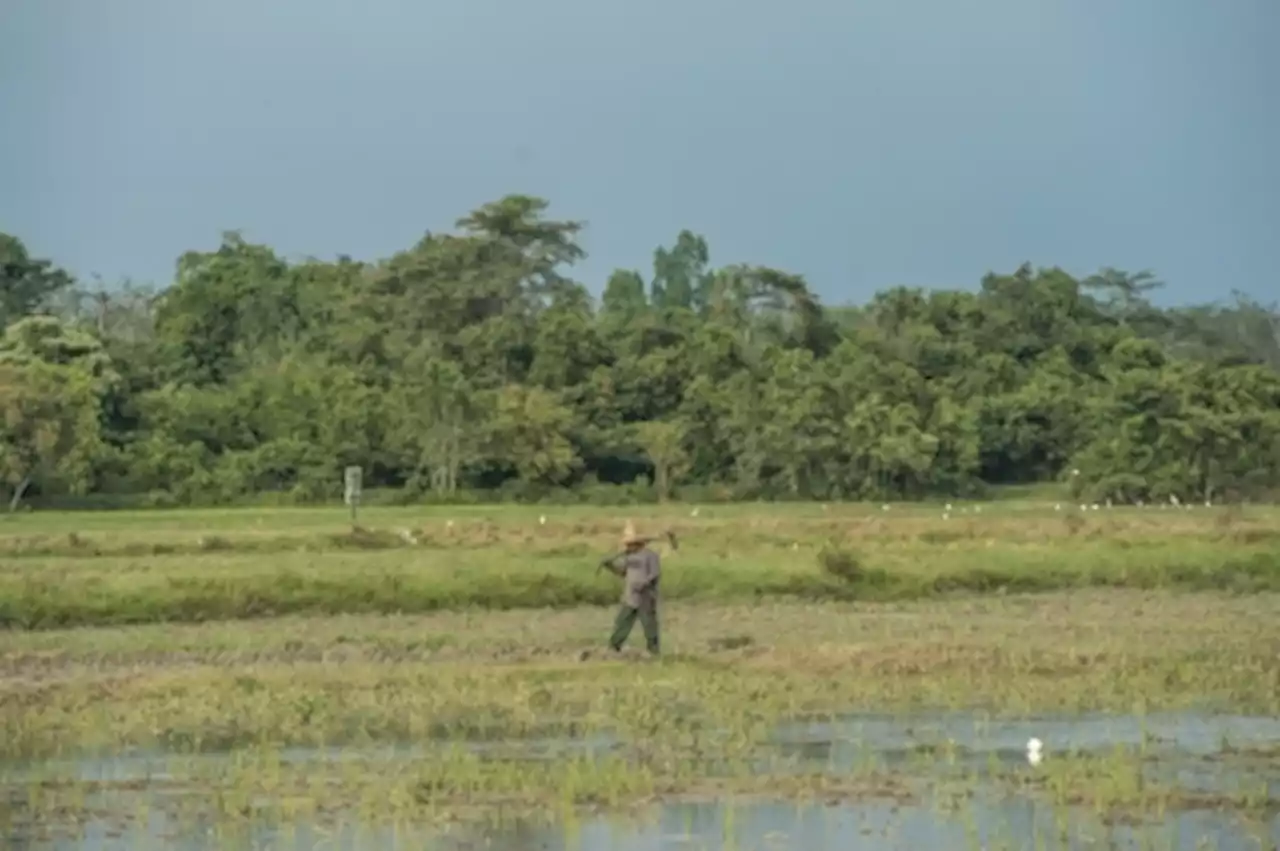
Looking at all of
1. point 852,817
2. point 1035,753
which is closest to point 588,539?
point 1035,753

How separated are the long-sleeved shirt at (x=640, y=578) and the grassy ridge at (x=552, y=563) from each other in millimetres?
7450

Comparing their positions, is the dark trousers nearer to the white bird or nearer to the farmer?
the farmer

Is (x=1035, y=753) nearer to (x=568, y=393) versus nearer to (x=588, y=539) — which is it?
(x=588, y=539)

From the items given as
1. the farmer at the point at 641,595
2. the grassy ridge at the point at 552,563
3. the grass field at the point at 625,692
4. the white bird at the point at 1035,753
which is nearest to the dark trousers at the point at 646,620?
the farmer at the point at 641,595

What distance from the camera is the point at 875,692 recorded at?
717 inches

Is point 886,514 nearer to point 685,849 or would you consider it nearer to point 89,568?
point 89,568

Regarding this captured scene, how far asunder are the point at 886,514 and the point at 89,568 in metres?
22.8

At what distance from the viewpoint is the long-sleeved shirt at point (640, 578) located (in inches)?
818

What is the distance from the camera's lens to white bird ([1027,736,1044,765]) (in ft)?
46.5

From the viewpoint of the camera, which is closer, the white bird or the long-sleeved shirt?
the white bird

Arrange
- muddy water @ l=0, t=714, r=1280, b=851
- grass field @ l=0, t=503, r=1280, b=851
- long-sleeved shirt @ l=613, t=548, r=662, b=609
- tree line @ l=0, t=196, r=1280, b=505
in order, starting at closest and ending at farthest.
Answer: muddy water @ l=0, t=714, r=1280, b=851 < grass field @ l=0, t=503, r=1280, b=851 < long-sleeved shirt @ l=613, t=548, r=662, b=609 < tree line @ l=0, t=196, r=1280, b=505

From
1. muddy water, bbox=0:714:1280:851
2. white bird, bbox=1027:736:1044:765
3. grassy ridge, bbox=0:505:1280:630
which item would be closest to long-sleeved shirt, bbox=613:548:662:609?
muddy water, bbox=0:714:1280:851

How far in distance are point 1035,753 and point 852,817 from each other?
7.38 feet

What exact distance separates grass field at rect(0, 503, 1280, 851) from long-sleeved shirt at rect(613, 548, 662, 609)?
22.9 inches
